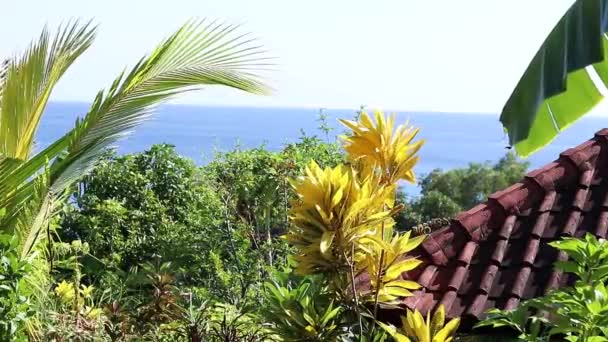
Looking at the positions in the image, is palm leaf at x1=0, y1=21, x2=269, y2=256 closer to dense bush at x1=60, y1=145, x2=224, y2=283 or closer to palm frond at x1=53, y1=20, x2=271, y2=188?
palm frond at x1=53, y1=20, x2=271, y2=188

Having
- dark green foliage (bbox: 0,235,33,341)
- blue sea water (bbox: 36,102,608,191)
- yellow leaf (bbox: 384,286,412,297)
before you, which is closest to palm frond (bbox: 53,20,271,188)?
blue sea water (bbox: 36,102,608,191)

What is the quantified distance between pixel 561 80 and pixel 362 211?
0.92m

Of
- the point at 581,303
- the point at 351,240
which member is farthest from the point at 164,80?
the point at 581,303

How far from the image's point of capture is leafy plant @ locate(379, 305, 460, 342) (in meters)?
3.28

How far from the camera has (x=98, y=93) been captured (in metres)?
5.34

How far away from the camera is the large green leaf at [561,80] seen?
2.85 m

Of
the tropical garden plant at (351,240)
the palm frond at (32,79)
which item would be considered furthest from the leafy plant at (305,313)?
the palm frond at (32,79)

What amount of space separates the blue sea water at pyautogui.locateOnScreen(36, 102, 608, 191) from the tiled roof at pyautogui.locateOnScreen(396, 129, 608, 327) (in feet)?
0.82

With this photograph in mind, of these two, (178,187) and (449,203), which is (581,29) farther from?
(449,203)

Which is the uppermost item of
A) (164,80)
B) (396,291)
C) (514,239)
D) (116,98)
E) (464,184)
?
→ (164,80)

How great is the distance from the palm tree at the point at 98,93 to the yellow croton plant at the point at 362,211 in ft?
6.61

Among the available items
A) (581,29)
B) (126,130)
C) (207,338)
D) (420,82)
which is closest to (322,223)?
(581,29)

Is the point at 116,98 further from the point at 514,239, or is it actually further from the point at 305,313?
the point at 514,239

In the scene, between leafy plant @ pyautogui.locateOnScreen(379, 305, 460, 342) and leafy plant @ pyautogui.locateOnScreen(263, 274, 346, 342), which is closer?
leafy plant @ pyautogui.locateOnScreen(379, 305, 460, 342)
